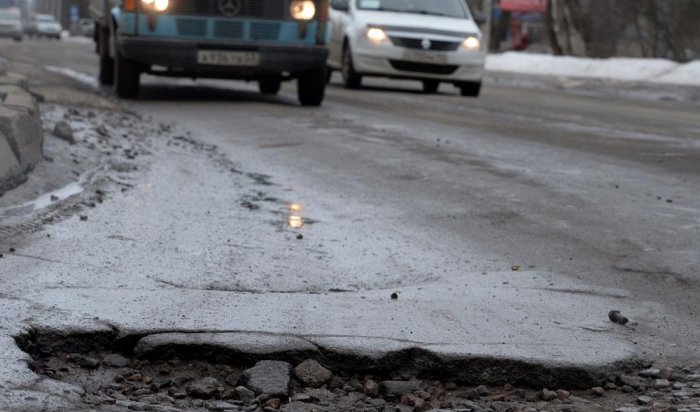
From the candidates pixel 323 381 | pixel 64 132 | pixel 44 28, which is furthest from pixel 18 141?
pixel 44 28

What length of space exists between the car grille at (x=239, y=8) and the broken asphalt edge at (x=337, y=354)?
31.1 feet

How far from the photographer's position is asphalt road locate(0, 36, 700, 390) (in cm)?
391

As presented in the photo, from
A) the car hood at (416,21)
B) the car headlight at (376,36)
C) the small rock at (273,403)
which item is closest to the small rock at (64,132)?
the small rock at (273,403)

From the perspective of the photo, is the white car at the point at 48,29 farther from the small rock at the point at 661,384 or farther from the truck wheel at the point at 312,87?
the small rock at the point at 661,384

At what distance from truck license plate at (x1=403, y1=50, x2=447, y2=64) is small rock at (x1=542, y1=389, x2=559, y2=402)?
13.9 meters

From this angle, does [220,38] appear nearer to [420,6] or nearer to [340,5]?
[340,5]

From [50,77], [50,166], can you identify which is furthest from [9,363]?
[50,77]

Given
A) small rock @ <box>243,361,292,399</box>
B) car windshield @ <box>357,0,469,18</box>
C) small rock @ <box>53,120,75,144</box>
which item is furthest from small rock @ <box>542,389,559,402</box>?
car windshield @ <box>357,0,469,18</box>

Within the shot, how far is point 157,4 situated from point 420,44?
5.31m

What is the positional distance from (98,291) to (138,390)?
886 millimetres

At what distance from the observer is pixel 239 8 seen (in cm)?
1297

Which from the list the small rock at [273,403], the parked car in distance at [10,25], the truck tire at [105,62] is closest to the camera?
the small rock at [273,403]

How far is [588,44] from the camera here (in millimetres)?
38000

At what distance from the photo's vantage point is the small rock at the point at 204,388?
3.32m
